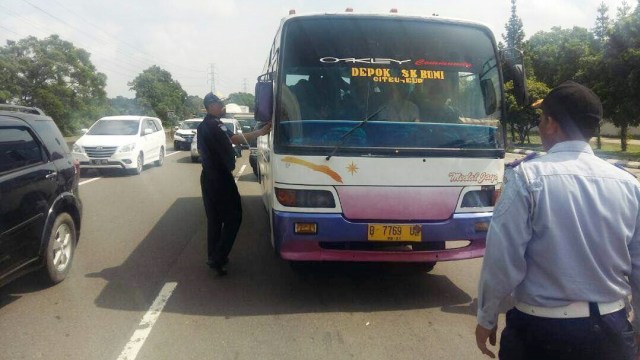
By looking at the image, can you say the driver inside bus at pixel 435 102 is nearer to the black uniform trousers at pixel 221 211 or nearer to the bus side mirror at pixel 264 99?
the bus side mirror at pixel 264 99

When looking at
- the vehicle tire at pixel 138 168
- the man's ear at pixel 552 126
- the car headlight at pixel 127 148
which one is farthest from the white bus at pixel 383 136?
the vehicle tire at pixel 138 168

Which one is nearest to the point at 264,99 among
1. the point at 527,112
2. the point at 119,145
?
the point at 119,145

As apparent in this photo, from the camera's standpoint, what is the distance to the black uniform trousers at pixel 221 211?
573 centimetres

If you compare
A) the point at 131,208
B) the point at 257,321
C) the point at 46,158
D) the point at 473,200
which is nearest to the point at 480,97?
the point at 473,200

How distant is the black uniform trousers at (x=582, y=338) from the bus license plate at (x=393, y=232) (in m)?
2.67

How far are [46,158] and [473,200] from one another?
4301mm

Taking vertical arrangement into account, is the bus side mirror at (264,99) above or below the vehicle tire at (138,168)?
above

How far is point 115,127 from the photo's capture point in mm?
16625

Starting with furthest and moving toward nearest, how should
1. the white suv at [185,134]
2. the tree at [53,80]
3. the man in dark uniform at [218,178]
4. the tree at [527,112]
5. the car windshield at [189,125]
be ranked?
the tree at [53,80] < the tree at [527,112] < the car windshield at [189,125] < the white suv at [185,134] < the man in dark uniform at [218,178]

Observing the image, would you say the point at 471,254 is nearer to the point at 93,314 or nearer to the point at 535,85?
the point at 93,314

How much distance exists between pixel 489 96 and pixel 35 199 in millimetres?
4407

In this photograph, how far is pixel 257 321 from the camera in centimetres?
444

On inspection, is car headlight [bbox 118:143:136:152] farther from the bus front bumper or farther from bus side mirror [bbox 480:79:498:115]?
bus side mirror [bbox 480:79:498:115]

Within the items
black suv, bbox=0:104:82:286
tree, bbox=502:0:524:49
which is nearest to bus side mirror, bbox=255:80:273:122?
black suv, bbox=0:104:82:286
